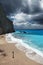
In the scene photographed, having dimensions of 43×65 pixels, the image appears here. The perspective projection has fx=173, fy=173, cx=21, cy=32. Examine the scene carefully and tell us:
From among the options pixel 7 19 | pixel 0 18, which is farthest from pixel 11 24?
pixel 0 18

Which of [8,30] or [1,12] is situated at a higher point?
[1,12]

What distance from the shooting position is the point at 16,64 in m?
6.32

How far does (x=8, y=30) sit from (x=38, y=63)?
108ft

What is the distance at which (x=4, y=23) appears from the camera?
3781cm

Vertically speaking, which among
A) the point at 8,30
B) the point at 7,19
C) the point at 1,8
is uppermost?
the point at 1,8

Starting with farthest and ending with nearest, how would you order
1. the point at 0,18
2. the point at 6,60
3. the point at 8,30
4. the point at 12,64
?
the point at 8,30 → the point at 0,18 → the point at 6,60 → the point at 12,64

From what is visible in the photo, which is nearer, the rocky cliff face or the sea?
the sea

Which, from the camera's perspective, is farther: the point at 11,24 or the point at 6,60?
the point at 11,24

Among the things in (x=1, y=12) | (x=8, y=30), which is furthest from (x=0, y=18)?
(x=8, y=30)

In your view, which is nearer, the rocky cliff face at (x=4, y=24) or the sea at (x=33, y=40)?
the sea at (x=33, y=40)

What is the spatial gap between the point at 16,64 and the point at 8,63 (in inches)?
12.2

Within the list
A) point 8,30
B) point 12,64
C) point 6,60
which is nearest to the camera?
point 12,64

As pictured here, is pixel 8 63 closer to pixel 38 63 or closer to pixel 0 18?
pixel 38 63

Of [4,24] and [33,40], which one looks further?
[4,24]
